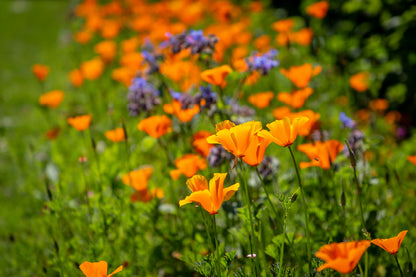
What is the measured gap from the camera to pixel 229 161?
165cm

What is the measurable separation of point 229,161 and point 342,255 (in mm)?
810

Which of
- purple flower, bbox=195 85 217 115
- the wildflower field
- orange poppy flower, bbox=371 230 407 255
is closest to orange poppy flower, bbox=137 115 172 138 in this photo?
the wildflower field

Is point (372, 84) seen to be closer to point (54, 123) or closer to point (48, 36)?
point (54, 123)

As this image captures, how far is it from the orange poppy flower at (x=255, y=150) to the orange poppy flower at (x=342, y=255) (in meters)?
0.30

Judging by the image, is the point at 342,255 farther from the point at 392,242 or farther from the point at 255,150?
the point at 255,150

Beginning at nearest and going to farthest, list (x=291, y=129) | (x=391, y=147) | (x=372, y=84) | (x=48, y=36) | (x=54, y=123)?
(x=291, y=129) < (x=391, y=147) < (x=372, y=84) < (x=54, y=123) < (x=48, y=36)

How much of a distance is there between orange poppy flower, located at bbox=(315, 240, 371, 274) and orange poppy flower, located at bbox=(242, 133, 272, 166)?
11.9 inches

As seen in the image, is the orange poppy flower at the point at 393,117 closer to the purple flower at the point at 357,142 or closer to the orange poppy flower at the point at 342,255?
the purple flower at the point at 357,142

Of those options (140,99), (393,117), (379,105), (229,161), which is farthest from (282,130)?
(393,117)

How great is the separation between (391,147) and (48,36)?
756 cm

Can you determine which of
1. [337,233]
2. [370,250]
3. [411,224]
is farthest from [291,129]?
[411,224]

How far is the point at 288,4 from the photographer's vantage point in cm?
451

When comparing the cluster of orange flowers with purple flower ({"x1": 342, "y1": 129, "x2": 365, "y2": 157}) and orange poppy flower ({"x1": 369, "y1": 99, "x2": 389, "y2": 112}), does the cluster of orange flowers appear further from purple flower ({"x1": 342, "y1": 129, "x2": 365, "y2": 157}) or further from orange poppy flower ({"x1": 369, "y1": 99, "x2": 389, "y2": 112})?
orange poppy flower ({"x1": 369, "y1": 99, "x2": 389, "y2": 112})

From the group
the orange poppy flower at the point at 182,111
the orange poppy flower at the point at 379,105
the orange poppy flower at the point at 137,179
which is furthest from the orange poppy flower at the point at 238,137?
the orange poppy flower at the point at 379,105
